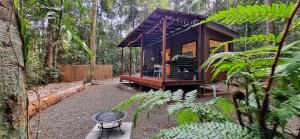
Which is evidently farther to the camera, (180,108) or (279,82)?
(180,108)

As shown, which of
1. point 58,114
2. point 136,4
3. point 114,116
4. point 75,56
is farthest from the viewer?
point 136,4

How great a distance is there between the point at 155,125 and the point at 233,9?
A: 3729 millimetres

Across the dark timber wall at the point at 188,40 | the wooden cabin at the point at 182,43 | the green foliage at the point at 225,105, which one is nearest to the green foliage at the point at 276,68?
the green foliage at the point at 225,105

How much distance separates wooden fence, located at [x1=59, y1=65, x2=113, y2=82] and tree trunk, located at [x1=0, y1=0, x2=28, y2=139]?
595 inches

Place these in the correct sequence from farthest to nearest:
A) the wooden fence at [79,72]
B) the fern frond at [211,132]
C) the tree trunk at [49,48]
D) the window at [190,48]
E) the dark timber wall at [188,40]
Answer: the wooden fence at [79,72], the tree trunk at [49,48], the window at [190,48], the dark timber wall at [188,40], the fern frond at [211,132]

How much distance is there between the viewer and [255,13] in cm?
50

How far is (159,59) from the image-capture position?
1272 cm

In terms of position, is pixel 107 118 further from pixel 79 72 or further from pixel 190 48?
pixel 79 72

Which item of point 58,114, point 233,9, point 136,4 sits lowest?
point 58,114

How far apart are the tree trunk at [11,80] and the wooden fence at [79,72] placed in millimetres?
15123

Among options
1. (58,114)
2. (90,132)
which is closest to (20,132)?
(90,132)

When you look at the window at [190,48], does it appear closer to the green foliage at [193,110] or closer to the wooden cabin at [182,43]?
the wooden cabin at [182,43]

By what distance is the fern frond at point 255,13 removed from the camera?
0.47m

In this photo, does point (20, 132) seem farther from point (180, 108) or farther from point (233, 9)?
point (233, 9)
